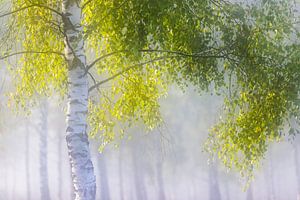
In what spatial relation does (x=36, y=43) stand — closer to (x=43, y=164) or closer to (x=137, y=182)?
(x=43, y=164)

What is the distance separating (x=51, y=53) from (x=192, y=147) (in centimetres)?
4370

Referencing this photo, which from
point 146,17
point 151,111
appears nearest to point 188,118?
point 151,111

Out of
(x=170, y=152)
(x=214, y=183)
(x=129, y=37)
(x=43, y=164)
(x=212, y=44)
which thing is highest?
(x=170, y=152)

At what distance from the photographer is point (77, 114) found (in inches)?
396

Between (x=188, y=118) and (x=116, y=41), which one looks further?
(x=188, y=118)

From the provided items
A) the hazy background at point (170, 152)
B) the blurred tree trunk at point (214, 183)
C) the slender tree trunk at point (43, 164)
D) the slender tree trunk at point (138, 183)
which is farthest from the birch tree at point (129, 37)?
the slender tree trunk at point (138, 183)

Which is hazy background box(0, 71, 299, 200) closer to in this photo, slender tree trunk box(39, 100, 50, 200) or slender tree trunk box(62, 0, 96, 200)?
slender tree trunk box(39, 100, 50, 200)

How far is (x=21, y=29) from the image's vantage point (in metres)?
11.2

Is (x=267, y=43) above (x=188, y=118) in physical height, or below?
below

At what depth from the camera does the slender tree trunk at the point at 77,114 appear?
9977 millimetres

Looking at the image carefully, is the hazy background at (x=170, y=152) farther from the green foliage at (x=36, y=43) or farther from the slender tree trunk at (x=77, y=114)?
the slender tree trunk at (x=77, y=114)

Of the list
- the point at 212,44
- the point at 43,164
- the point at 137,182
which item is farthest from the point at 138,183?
the point at 212,44

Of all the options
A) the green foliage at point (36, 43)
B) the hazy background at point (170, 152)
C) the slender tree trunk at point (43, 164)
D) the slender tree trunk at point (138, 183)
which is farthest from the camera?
the slender tree trunk at point (138, 183)

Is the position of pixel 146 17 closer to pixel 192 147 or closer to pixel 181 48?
pixel 181 48
